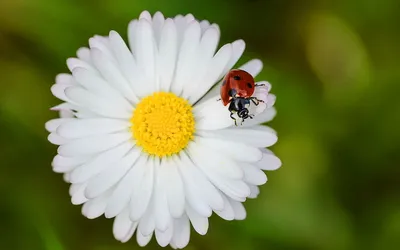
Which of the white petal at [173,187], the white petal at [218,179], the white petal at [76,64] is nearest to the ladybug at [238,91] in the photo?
the white petal at [218,179]

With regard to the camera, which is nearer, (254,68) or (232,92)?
(232,92)

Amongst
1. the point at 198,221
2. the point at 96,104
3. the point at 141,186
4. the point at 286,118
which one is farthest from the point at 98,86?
the point at 286,118

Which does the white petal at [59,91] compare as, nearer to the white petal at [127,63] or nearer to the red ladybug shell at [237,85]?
the white petal at [127,63]

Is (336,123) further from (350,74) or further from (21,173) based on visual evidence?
(21,173)

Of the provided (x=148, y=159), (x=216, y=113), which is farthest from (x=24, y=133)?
(x=216, y=113)

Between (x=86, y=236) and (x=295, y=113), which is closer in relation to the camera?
(x=86, y=236)

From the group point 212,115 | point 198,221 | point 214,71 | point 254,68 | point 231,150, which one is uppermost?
point 254,68

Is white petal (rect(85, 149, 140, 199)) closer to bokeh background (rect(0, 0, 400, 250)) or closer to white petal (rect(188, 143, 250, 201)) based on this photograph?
white petal (rect(188, 143, 250, 201))

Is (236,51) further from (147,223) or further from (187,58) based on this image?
(147,223)
